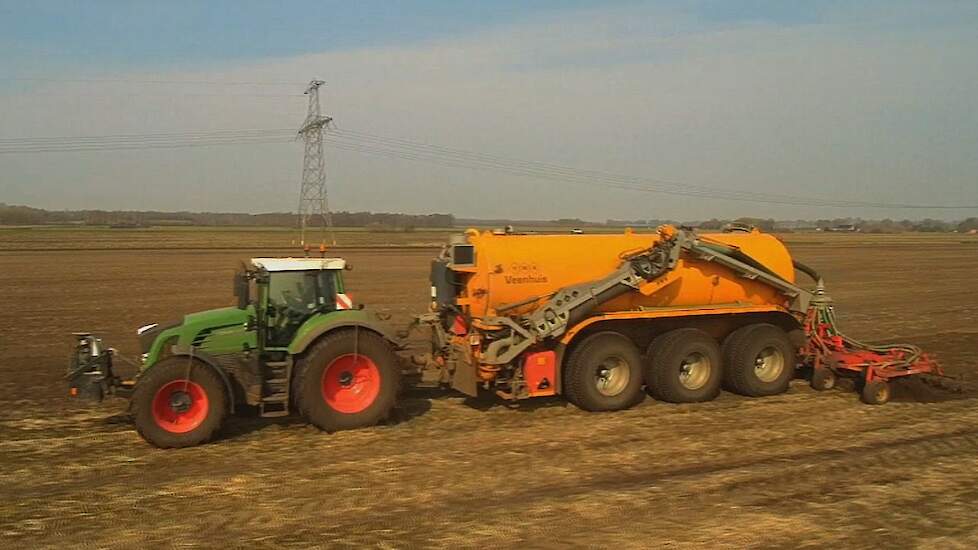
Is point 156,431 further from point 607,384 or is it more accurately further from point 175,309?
point 175,309

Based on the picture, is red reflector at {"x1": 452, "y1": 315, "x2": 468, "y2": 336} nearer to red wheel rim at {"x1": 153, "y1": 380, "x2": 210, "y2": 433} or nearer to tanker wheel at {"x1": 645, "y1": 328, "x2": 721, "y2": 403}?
tanker wheel at {"x1": 645, "y1": 328, "x2": 721, "y2": 403}

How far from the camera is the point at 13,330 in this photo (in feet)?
54.9

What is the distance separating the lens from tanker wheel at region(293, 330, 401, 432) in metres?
8.80

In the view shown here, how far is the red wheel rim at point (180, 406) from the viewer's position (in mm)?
8203

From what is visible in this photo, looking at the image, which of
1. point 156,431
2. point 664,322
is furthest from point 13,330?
point 664,322

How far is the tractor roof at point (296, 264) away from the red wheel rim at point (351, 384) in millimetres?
1274

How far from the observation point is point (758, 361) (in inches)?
442

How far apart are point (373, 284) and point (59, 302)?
968cm

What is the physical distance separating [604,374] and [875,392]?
379 centimetres

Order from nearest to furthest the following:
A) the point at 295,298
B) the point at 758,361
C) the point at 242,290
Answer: the point at 242,290
the point at 295,298
the point at 758,361

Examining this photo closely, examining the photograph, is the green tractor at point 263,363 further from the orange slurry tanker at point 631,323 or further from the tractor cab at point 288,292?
the orange slurry tanker at point 631,323

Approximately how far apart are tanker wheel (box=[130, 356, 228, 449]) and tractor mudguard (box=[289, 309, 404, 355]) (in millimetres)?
981

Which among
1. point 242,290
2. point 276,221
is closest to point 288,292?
point 242,290

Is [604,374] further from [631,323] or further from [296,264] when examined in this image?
[296,264]
